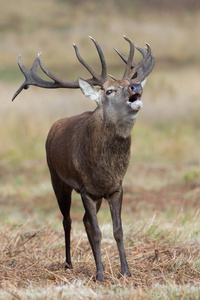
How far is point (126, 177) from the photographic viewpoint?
13.0 m

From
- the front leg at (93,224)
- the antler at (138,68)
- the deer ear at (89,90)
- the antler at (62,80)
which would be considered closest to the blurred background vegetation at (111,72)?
the antler at (62,80)

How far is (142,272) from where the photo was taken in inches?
207

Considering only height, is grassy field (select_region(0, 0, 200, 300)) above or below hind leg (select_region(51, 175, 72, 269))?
below

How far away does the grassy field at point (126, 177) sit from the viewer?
16.5ft

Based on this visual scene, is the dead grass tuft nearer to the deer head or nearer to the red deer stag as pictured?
the red deer stag

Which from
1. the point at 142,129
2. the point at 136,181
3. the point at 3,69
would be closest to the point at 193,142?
the point at 142,129

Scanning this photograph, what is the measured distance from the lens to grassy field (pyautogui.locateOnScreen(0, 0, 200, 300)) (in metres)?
5.03

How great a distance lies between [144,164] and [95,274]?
30.9ft

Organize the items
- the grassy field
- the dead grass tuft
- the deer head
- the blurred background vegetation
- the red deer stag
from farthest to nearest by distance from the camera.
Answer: the blurred background vegetation
the deer head
the red deer stag
the grassy field
the dead grass tuft

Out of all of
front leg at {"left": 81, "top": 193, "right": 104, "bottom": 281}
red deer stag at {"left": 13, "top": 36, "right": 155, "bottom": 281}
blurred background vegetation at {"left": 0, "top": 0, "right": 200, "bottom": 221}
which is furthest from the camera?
blurred background vegetation at {"left": 0, "top": 0, "right": 200, "bottom": 221}

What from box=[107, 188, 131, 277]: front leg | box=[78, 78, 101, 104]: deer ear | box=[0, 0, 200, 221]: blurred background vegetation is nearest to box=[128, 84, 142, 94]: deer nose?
box=[78, 78, 101, 104]: deer ear

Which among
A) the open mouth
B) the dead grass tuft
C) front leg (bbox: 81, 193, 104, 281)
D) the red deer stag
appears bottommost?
the dead grass tuft

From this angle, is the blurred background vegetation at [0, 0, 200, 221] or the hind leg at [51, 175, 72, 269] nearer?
the hind leg at [51, 175, 72, 269]

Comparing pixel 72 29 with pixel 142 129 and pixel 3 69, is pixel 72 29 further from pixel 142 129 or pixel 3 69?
pixel 142 129
